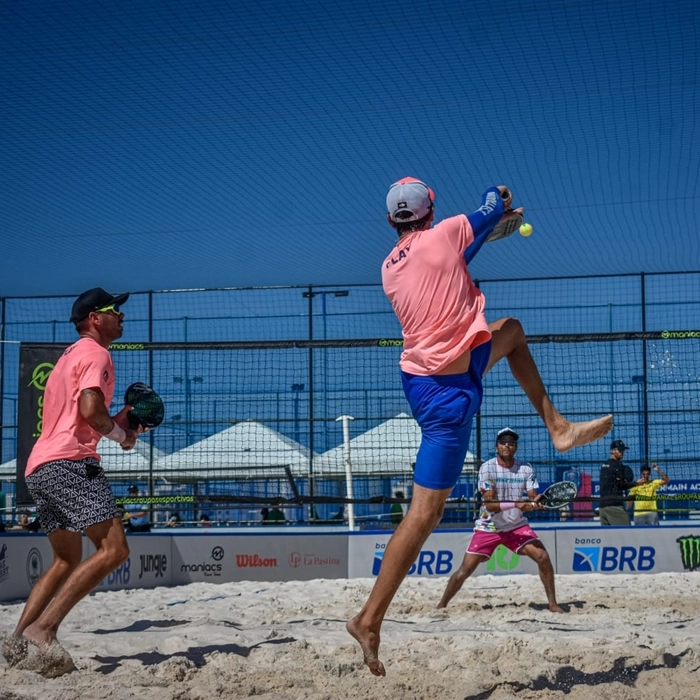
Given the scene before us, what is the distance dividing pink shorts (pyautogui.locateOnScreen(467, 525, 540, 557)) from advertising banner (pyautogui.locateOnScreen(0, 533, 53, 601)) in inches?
157

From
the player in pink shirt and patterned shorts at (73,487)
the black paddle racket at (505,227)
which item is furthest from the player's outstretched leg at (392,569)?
the player in pink shirt and patterned shorts at (73,487)

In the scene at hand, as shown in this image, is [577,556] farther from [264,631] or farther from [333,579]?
[264,631]

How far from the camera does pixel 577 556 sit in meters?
10.3

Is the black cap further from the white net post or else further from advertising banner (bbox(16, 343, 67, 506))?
the white net post

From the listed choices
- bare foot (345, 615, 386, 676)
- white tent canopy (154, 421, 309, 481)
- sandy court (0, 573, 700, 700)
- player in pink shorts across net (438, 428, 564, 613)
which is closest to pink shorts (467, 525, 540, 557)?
player in pink shorts across net (438, 428, 564, 613)

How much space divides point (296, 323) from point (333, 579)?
19.0 feet

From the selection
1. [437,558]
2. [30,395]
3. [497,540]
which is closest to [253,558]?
[437,558]

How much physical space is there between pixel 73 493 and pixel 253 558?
6008mm

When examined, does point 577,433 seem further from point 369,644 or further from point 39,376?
point 39,376

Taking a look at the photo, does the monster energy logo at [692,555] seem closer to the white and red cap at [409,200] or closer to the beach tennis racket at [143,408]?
the beach tennis racket at [143,408]

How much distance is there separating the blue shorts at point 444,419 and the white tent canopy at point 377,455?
7945 mm

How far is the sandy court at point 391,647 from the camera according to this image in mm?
3562

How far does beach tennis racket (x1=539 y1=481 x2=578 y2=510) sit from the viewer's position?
26.4ft

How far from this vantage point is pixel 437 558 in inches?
400
